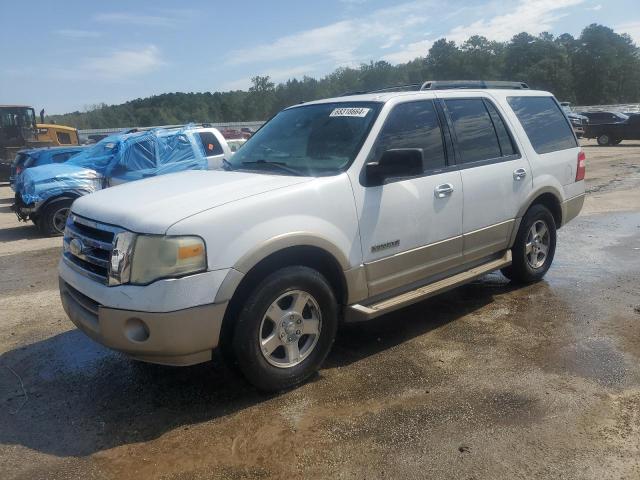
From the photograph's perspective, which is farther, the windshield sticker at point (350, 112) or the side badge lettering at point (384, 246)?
the windshield sticker at point (350, 112)

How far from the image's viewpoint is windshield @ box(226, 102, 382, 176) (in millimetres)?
3939

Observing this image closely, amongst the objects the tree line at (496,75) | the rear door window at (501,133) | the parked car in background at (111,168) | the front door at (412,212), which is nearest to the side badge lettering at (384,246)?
the front door at (412,212)

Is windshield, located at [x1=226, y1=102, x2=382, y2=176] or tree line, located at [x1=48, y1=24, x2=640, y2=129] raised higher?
tree line, located at [x1=48, y1=24, x2=640, y2=129]

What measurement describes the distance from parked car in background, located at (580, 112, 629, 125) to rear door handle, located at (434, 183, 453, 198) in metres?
26.7

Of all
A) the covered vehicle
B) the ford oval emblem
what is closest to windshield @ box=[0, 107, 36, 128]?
the covered vehicle

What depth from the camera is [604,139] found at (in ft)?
88.4

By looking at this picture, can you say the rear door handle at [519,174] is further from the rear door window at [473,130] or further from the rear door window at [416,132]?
the rear door window at [416,132]

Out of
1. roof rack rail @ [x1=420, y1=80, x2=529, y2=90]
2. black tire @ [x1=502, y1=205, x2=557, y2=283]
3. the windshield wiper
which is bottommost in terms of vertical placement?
black tire @ [x1=502, y1=205, x2=557, y2=283]

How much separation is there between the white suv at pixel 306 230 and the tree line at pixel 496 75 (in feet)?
237

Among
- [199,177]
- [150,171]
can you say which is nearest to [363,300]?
[199,177]

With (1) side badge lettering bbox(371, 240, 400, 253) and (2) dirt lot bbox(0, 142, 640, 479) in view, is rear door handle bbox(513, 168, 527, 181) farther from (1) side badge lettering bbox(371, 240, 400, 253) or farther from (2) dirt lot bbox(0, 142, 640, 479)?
(1) side badge lettering bbox(371, 240, 400, 253)

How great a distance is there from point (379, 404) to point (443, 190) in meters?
1.81

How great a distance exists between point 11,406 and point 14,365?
2.43ft

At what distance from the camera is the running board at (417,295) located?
382 centimetres
